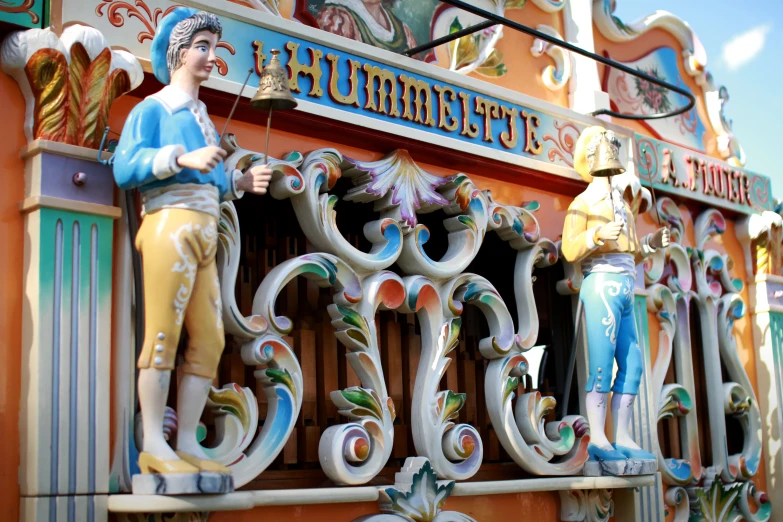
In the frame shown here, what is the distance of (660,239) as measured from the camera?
635cm

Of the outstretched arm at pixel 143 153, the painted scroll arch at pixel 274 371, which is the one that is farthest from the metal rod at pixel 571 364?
the outstretched arm at pixel 143 153

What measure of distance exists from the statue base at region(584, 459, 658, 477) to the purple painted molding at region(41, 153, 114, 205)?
3060 millimetres

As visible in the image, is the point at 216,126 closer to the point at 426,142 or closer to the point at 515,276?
the point at 426,142

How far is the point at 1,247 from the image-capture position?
14.1 feet

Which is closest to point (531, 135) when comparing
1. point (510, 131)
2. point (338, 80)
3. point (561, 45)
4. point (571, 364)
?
point (510, 131)

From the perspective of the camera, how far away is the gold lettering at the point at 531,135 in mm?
6426

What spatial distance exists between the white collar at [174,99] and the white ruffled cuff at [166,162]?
0.91 ft

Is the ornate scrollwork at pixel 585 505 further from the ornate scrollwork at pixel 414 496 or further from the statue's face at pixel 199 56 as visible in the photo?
the statue's face at pixel 199 56

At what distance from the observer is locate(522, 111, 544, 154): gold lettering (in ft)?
21.1

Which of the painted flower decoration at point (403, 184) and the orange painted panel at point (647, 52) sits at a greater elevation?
the orange painted panel at point (647, 52)

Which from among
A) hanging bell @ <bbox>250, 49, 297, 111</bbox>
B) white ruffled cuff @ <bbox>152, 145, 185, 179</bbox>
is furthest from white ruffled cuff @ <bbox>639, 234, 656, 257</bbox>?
white ruffled cuff @ <bbox>152, 145, 185, 179</bbox>

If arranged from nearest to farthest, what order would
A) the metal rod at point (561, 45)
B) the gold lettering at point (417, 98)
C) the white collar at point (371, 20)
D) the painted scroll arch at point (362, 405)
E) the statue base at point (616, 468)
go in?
1. the painted scroll arch at point (362, 405)
2. the metal rod at point (561, 45)
3. the gold lettering at point (417, 98)
4. the white collar at point (371, 20)
5. the statue base at point (616, 468)

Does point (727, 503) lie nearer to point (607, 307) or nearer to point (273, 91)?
point (607, 307)

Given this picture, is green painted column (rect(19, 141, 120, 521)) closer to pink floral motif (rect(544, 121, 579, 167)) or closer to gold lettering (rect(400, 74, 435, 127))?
gold lettering (rect(400, 74, 435, 127))
